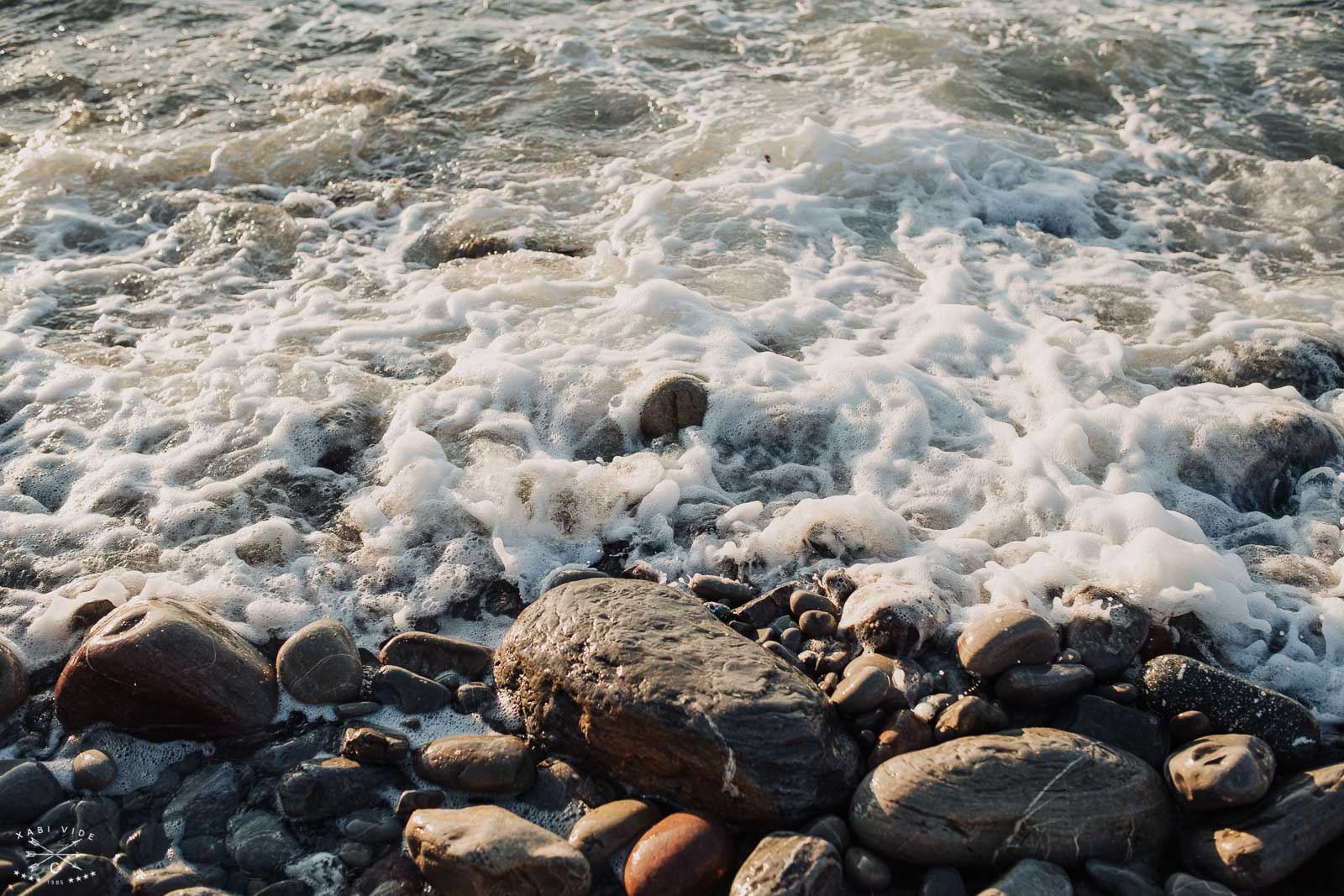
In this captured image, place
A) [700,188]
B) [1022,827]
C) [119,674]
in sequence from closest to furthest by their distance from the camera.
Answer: [1022,827] < [119,674] < [700,188]

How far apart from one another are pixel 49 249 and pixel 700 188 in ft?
13.1

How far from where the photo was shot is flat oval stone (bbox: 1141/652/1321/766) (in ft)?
9.67

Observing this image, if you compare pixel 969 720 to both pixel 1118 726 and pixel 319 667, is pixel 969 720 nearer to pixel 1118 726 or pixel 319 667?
pixel 1118 726

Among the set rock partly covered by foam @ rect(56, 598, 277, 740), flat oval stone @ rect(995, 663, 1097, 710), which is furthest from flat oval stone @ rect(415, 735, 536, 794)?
flat oval stone @ rect(995, 663, 1097, 710)

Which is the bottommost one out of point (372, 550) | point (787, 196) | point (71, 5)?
point (372, 550)

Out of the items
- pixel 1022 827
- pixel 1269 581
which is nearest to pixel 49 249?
pixel 1022 827

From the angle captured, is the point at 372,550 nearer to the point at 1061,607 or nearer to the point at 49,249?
the point at 1061,607

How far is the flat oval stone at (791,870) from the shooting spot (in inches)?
103

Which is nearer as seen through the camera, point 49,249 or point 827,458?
point 827,458

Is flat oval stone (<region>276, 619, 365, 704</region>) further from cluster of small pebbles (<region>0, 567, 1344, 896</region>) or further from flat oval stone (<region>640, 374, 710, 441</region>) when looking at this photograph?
flat oval stone (<region>640, 374, 710, 441</region>)

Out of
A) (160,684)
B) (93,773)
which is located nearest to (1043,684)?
(160,684)

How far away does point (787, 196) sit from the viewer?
651 cm

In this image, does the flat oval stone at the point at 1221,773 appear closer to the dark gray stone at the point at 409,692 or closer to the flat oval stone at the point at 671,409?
the dark gray stone at the point at 409,692

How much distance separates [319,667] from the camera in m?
3.39
